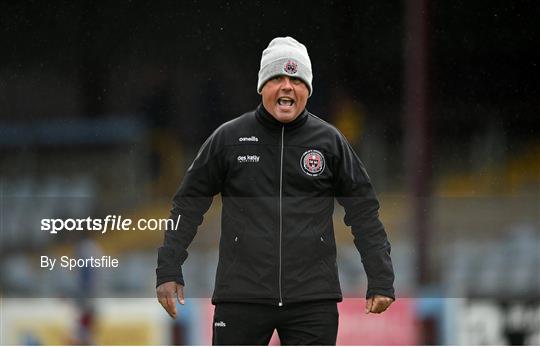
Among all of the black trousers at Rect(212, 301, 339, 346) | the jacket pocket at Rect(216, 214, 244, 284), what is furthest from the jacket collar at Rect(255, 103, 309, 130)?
the black trousers at Rect(212, 301, 339, 346)

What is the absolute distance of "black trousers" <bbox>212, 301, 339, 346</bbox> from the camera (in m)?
3.45

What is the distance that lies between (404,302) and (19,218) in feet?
3.99

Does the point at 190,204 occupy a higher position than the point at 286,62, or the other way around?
the point at 286,62

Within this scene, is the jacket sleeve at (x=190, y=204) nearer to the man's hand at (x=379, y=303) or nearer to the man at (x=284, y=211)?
the man at (x=284, y=211)

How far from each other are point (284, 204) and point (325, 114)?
0.31 m

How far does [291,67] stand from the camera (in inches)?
137

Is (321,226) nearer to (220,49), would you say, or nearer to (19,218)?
(220,49)

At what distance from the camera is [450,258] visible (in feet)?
12.0

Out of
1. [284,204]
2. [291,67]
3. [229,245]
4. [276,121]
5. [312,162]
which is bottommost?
[229,245]

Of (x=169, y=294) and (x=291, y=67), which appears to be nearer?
(x=291, y=67)

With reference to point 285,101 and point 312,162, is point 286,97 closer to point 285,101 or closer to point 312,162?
point 285,101

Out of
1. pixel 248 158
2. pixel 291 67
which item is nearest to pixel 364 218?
pixel 248 158

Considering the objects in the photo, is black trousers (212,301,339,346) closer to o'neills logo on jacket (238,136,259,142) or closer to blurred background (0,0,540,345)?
blurred background (0,0,540,345)

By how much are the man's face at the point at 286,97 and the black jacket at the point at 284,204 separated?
25 mm
